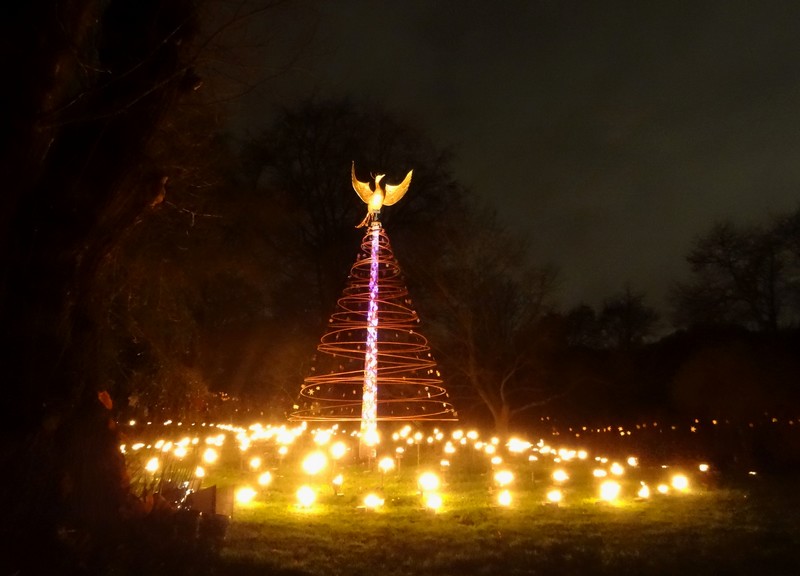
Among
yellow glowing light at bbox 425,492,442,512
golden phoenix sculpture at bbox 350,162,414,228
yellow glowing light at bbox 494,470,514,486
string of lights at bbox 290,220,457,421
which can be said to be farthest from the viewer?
golden phoenix sculpture at bbox 350,162,414,228

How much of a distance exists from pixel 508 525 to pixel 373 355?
18.9ft

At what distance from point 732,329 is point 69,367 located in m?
21.4

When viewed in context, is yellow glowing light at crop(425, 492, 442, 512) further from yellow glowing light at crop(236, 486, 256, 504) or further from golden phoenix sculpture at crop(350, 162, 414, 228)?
golden phoenix sculpture at crop(350, 162, 414, 228)

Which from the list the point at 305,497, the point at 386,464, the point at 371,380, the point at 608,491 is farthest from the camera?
the point at 371,380

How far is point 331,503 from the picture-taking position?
30.6 feet

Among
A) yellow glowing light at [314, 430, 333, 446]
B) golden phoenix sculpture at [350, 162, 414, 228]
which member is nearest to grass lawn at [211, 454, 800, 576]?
yellow glowing light at [314, 430, 333, 446]

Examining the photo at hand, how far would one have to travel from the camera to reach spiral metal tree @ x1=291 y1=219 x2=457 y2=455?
1342 cm

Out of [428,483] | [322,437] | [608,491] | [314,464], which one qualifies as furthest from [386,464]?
[608,491]

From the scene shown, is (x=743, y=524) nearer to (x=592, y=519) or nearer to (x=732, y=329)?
(x=592, y=519)

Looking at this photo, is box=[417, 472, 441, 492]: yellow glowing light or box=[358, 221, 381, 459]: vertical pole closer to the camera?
box=[417, 472, 441, 492]: yellow glowing light

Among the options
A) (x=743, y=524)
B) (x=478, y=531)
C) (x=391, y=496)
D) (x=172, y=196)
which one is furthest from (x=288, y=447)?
(x=743, y=524)

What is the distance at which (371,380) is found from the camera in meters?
13.1

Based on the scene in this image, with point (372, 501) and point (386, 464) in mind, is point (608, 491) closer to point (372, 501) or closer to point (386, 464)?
point (372, 501)

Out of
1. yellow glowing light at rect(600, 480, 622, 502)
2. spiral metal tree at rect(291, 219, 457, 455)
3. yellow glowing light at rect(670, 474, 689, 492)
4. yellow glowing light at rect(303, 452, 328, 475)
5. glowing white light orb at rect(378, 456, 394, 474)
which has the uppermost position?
spiral metal tree at rect(291, 219, 457, 455)
